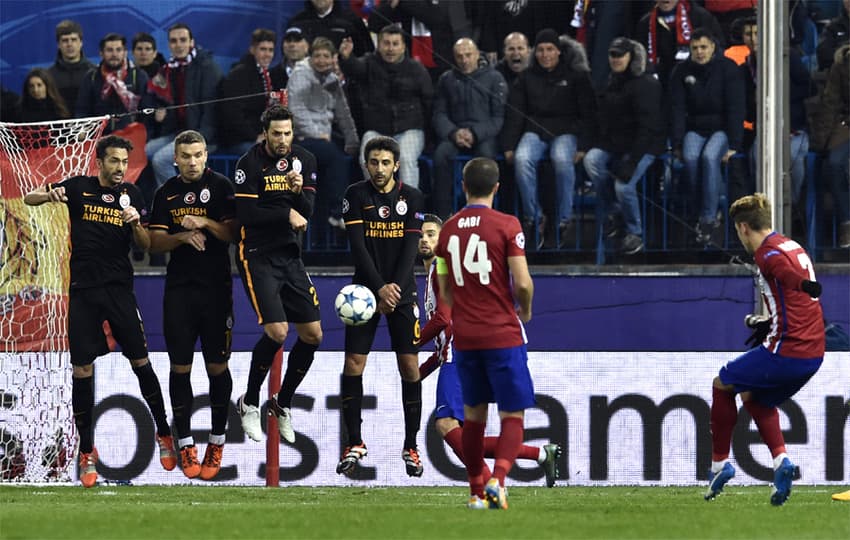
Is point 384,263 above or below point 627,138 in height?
below

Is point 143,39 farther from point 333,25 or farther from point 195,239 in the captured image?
point 195,239

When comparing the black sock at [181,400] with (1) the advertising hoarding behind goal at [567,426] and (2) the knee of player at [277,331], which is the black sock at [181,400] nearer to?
(2) the knee of player at [277,331]

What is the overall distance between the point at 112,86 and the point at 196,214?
14.1 ft

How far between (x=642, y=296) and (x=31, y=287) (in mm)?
5509

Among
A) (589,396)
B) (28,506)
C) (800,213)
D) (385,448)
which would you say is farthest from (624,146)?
(28,506)

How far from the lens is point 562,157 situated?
14539mm

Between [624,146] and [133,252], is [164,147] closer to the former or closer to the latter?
[133,252]

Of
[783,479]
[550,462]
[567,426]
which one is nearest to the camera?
[783,479]

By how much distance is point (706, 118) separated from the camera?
47.4ft

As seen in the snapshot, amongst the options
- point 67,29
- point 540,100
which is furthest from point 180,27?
point 540,100

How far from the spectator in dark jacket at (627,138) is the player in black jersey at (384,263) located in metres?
3.87

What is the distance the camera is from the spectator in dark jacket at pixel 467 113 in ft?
47.9

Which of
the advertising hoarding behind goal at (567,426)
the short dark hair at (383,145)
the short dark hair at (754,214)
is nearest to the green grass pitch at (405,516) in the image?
the advertising hoarding behind goal at (567,426)

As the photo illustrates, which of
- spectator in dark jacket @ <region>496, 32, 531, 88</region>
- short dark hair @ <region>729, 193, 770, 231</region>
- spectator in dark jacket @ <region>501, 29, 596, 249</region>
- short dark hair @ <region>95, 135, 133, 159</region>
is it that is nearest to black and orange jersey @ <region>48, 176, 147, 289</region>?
short dark hair @ <region>95, 135, 133, 159</region>
